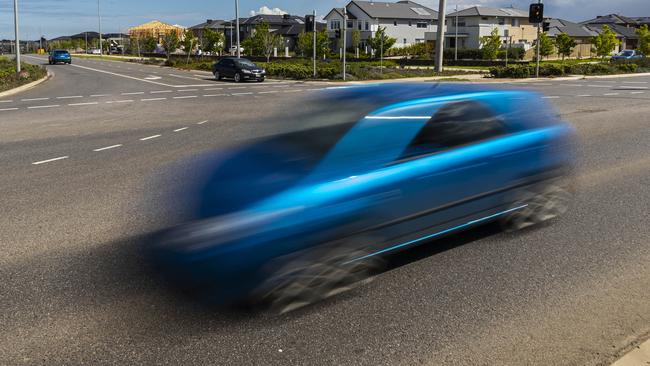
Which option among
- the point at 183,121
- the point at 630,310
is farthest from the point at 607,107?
the point at 630,310

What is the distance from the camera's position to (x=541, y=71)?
1625 inches

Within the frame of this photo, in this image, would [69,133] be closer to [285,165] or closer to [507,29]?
[285,165]

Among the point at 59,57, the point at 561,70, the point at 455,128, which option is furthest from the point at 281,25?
the point at 455,128

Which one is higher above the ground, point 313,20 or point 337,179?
point 313,20

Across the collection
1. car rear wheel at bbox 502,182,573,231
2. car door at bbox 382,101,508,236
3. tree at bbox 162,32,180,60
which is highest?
tree at bbox 162,32,180,60

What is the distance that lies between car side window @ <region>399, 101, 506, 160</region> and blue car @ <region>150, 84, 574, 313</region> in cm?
1

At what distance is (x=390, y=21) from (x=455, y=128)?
323ft

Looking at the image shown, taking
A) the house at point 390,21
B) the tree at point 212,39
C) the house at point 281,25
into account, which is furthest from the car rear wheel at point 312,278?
the house at point 281,25

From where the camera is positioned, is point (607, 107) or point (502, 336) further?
point (607, 107)

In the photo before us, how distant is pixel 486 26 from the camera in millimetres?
91188

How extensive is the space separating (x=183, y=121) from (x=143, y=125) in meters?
1.21

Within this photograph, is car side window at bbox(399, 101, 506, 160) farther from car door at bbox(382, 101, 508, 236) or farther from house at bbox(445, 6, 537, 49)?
house at bbox(445, 6, 537, 49)

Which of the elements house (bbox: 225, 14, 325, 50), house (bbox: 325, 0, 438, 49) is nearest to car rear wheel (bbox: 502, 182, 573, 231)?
house (bbox: 325, 0, 438, 49)

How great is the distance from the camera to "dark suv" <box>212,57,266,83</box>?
36.1m
